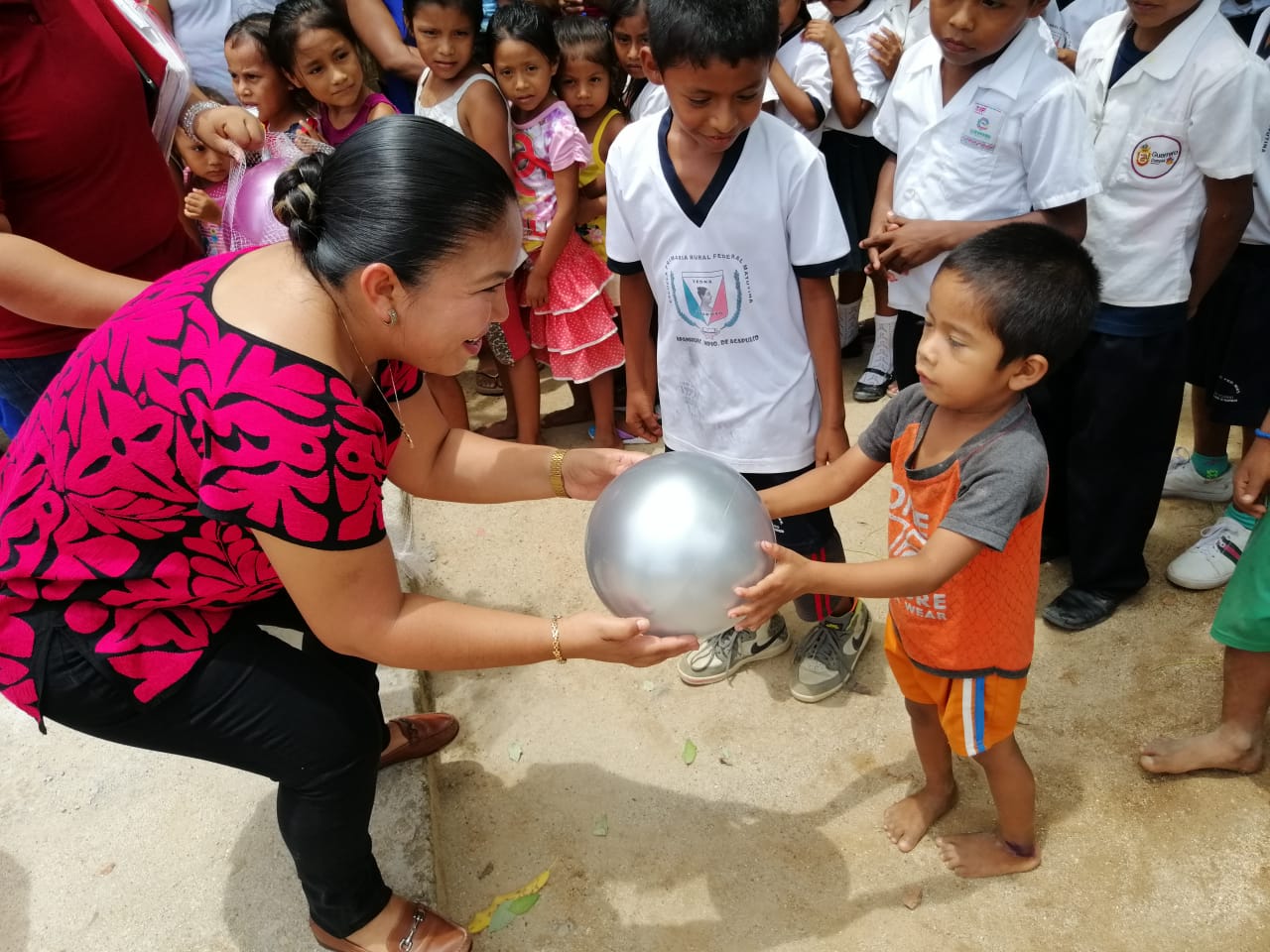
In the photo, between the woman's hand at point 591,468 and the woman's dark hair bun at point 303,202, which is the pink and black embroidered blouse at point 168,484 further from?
the woman's hand at point 591,468

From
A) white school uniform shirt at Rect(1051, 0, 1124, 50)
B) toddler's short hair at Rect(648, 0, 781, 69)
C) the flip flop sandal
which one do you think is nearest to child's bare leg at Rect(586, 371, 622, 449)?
the flip flop sandal

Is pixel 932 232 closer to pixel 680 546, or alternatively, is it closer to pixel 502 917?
pixel 680 546

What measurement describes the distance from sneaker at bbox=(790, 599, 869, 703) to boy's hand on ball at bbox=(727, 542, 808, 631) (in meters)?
1.24

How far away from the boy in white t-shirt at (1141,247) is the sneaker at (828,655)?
701mm

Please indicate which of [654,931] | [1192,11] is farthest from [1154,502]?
[654,931]

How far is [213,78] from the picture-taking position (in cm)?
418

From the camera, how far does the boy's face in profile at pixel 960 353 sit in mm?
1763

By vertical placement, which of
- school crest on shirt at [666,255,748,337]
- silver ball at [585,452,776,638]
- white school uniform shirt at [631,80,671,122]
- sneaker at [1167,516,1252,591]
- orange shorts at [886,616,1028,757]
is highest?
white school uniform shirt at [631,80,671,122]

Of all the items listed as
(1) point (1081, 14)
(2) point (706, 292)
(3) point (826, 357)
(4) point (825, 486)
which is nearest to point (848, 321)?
(1) point (1081, 14)

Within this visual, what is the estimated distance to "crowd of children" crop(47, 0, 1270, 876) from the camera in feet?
6.00

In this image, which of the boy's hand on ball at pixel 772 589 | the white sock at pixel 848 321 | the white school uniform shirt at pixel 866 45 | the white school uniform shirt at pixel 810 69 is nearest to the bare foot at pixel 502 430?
the white sock at pixel 848 321

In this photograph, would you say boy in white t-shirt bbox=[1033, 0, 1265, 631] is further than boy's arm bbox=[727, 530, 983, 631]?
Yes

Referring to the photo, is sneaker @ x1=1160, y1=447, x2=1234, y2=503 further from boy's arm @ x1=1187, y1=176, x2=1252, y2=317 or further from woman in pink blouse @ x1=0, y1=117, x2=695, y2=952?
woman in pink blouse @ x1=0, y1=117, x2=695, y2=952

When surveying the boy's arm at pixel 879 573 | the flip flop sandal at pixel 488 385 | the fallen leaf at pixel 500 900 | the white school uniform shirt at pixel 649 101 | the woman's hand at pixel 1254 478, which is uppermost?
the white school uniform shirt at pixel 649 101
